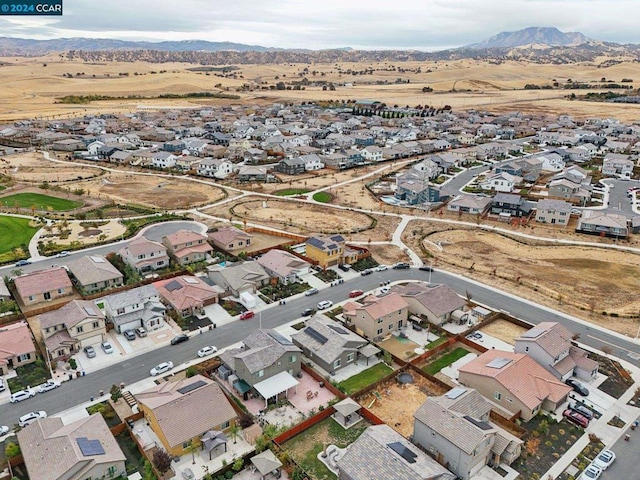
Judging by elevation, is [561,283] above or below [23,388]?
above

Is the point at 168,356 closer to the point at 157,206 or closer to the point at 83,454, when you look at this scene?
the point at 83,454

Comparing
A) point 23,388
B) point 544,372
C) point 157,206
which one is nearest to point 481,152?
point 157,206

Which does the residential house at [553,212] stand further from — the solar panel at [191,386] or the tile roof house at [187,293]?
the solar panel at [191,386]

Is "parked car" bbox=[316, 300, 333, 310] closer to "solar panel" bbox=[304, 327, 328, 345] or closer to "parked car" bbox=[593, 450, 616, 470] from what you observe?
"solar panel" bbox=[304, 327, 328, 345]

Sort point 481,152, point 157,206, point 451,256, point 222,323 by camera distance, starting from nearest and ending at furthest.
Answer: point 222,323
point 451,256
point 157,206
point 481,152

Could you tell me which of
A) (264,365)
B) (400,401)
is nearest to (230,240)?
(264,365)

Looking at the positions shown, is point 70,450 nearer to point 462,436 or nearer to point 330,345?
point 330,345
